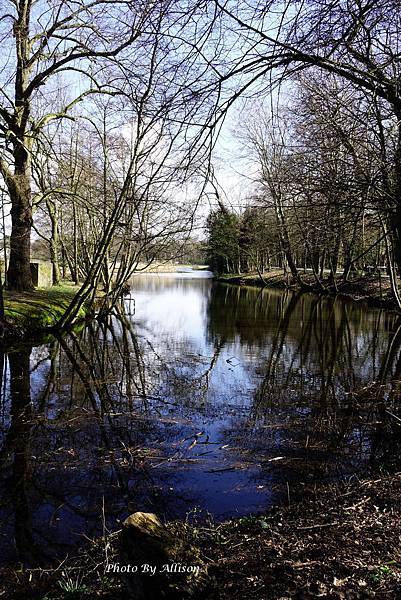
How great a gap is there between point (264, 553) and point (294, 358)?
8655 millimetres

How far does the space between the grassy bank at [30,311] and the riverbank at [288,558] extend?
10.6m

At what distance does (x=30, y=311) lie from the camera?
14.2m

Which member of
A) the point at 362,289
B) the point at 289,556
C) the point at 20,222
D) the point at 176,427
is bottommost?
the point at 176,427

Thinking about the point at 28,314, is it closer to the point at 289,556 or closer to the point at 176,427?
the point at 176,427

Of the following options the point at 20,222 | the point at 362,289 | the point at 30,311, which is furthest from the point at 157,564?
the point at 362,289

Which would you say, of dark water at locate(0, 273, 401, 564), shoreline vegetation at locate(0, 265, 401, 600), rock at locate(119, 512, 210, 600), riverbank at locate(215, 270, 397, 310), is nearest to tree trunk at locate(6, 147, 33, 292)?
dark water at locate(0, 273, 401, 564)

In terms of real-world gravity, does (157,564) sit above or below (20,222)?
below

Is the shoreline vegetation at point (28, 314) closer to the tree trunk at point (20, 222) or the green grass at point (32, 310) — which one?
the green grass at point (32, 310)

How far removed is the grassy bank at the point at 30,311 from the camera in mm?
13312

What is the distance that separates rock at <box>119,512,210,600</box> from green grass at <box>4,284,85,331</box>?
11.3 meters

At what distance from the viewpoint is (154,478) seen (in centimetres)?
511

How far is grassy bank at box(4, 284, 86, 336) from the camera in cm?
1331

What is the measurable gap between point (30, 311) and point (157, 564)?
1239 centimetres

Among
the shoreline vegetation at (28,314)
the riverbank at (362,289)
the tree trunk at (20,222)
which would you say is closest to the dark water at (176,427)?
the shoreline vegetation at (28,314)
